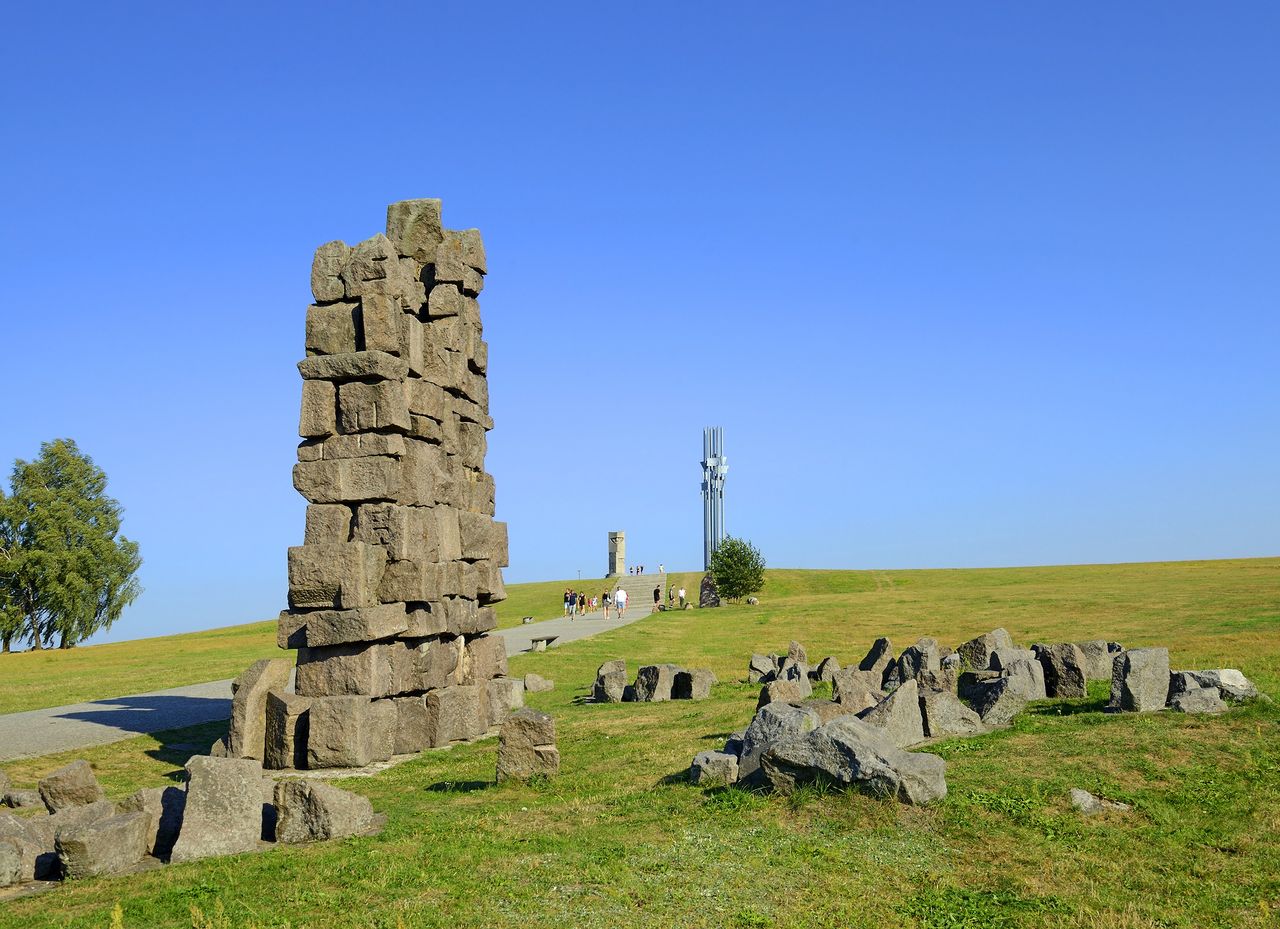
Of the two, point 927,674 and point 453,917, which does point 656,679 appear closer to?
point 927,674

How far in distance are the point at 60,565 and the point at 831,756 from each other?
5354 cm

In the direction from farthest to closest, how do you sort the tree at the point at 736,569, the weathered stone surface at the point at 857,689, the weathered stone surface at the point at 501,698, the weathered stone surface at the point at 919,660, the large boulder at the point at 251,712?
the tree at the point at 736,569 < the weathered stone surface at the point at 919,660 < the weathered stone surface at the point at 501,698 < the large boulder at the point at 251,712 < the weathered stone surface at the point at 857,689

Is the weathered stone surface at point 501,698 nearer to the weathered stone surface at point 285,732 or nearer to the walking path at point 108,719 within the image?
the weathered stone surface at point 285,732

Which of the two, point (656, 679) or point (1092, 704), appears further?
point (656, 679)

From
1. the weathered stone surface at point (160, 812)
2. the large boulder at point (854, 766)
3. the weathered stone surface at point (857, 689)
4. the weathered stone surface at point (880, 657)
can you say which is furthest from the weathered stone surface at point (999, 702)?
the weathered stone surface at point (160, 812)

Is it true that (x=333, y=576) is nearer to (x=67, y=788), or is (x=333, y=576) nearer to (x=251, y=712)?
(x=251, y=712)

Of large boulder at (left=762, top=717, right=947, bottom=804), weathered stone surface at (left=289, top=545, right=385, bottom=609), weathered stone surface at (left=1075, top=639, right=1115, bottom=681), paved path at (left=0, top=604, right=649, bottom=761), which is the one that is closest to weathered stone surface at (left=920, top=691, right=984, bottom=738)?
large boulder at (left=762, top=717, right=947, bottom=804)

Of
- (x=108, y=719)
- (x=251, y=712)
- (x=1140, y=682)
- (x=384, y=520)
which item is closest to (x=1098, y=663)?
(x=1140, y=682)

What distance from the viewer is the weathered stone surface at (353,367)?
16.7 meters

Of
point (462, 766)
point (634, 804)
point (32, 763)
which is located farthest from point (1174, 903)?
point (32, 763)

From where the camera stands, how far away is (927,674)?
60.4 feet

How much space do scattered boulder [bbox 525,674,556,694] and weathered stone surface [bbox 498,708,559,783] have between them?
11.8 metres

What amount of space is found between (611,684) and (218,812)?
12.5 meters

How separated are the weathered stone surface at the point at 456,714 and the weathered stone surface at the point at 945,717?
7.78 meters
